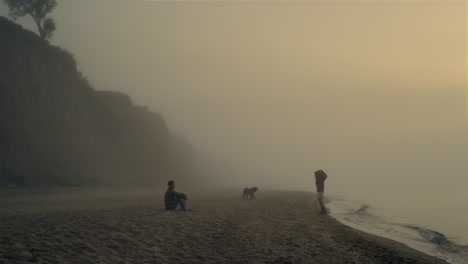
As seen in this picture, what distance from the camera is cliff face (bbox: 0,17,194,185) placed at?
129ft

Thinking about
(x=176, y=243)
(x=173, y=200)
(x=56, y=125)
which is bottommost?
(x=176, y=243)

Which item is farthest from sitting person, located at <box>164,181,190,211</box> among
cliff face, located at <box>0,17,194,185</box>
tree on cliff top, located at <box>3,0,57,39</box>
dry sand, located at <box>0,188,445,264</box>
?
tree on cliff top, located at <box>3,0,57,39</box>

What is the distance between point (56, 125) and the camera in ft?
157

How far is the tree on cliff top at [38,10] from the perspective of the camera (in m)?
51.4

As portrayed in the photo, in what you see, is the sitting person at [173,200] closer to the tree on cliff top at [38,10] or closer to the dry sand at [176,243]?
the dry sand at [176,243]

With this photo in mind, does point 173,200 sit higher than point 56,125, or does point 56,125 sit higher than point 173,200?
point 56,125

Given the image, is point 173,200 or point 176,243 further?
point 173,200

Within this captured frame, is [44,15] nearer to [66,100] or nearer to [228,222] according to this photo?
[66,100]

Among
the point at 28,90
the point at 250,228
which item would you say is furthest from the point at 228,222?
the point at 28,90

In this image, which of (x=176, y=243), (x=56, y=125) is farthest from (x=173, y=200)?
(x=56, y=125)

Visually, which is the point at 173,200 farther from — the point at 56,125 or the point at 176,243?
the point at 56,125

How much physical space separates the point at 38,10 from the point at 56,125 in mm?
17838

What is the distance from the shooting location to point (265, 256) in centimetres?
1112

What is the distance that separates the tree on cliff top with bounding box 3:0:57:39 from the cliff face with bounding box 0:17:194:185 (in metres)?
3.24
